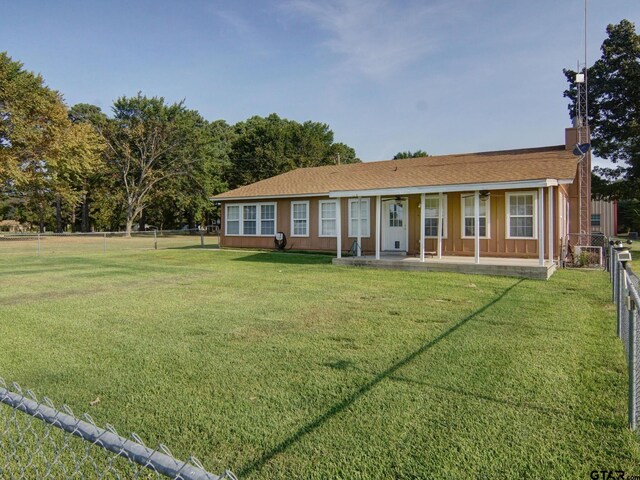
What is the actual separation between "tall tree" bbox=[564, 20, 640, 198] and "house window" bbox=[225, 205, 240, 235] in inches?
780

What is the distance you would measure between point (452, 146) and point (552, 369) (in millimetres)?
28577

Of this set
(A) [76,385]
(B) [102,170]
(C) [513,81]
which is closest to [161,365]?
(A) [76,385]

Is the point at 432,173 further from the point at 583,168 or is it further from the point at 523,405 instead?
the point at 523,405

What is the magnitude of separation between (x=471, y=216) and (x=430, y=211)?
1.39 meters

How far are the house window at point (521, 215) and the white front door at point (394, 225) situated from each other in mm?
3502

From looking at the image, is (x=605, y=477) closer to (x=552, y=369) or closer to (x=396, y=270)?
(x=552, y=369)

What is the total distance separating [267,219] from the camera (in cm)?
1878

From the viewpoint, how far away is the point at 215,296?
831cm

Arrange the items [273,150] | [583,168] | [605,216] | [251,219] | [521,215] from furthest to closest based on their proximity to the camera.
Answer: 1. [273,150]
2. [605,216]
3. [251,219]
4. [583,168]
5. [521,215]

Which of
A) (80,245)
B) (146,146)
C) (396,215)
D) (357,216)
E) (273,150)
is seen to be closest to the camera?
(396,215)

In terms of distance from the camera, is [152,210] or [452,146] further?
[152,210]

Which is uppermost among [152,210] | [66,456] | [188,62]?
[188,62]

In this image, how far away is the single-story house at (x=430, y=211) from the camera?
12070mm

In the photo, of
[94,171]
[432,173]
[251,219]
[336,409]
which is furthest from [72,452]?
[94,171]
